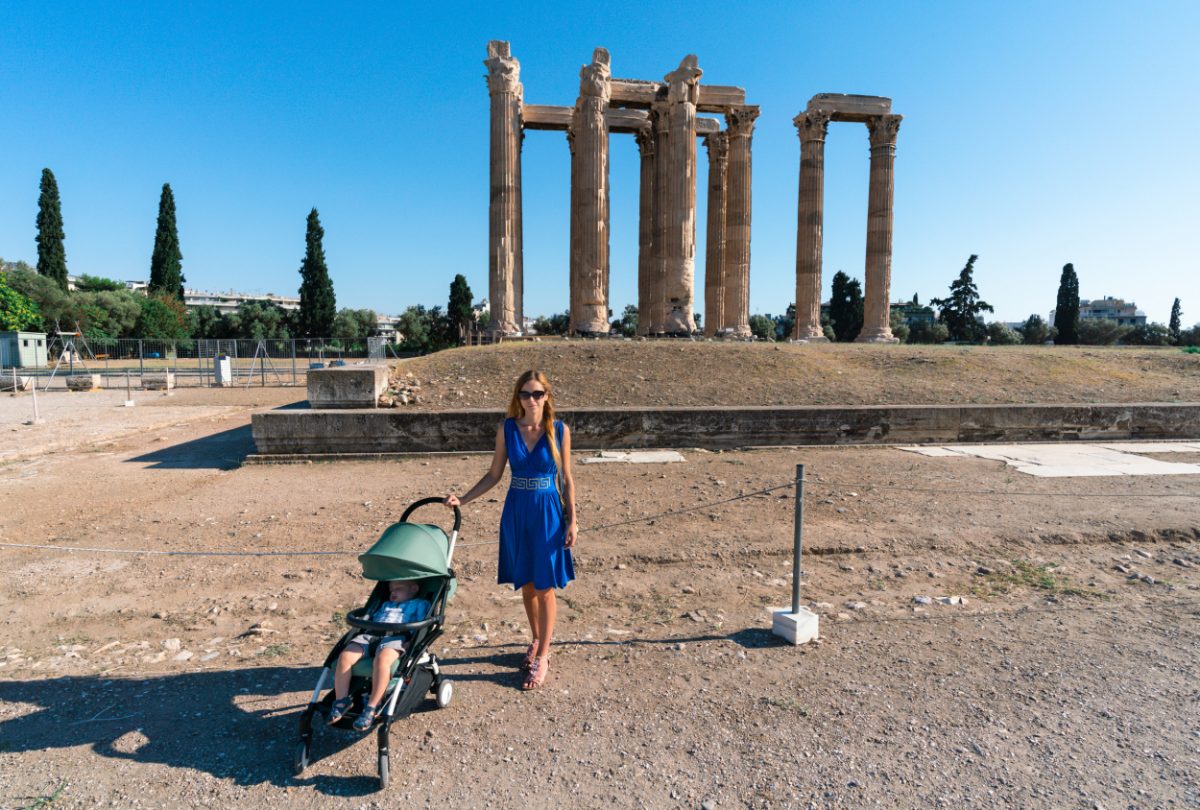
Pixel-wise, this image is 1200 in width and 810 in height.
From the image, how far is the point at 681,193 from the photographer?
22031 millimetres

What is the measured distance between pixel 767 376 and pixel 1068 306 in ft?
171

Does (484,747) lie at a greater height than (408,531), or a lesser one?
lesser

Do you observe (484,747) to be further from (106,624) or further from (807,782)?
(106,624)

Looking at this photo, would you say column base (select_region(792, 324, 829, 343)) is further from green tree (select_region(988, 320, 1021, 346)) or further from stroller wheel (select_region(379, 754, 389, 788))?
green tree (select_region(988, 320, 1021, 346))

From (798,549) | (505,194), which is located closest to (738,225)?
(505,194)

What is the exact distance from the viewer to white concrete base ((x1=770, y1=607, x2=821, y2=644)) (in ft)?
13.3

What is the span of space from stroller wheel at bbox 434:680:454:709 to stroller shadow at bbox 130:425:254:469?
8.17m

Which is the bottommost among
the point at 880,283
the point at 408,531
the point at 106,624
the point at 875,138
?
the point at 106,624

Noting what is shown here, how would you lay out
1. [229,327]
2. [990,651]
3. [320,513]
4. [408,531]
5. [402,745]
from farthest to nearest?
[229,327]
[320,513]
[990,651]
[408,531]
[402,745]

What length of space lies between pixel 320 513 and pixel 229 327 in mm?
79985

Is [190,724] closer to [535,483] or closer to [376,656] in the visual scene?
[376,656]

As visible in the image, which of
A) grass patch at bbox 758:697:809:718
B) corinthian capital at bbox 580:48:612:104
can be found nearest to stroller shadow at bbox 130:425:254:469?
grass patch at bbox 758:697:809:718

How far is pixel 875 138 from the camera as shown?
25922 millimetres

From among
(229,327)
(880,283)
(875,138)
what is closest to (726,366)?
(880,283)
